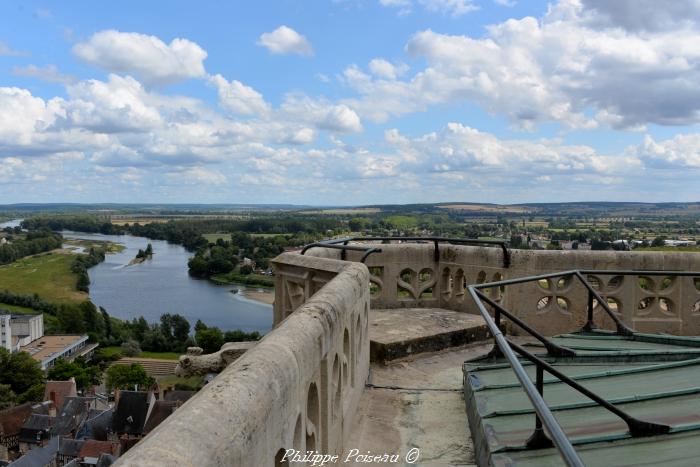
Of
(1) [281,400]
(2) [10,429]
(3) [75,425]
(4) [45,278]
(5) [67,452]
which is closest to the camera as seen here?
(1) [281,400]

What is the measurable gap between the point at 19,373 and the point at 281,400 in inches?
3134

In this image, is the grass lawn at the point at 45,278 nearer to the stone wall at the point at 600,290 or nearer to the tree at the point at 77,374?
the tree at the point at 77,374

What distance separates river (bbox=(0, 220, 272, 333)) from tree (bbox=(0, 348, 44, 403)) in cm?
1991

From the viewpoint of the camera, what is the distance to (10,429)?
2053 inches

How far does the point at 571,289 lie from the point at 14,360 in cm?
7841

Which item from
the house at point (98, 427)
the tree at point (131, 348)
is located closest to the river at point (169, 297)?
the tree at point (131, 348)

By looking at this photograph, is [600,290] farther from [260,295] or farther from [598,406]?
[260,295]

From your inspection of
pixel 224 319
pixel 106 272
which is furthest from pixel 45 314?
pixel 224 319

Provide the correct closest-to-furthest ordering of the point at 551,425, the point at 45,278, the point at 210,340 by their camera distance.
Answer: the point at 551,425 → the point at 210,340 → the point at 45,278

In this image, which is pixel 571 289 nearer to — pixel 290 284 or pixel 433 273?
pixel 433 273

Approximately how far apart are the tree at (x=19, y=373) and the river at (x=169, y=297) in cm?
1991

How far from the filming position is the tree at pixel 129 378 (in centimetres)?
6309

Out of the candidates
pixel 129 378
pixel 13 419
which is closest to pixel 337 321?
pixel 13 419

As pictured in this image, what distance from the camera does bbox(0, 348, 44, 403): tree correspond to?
68.4 metres
